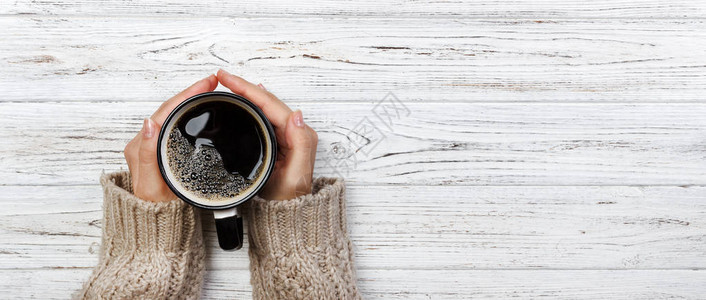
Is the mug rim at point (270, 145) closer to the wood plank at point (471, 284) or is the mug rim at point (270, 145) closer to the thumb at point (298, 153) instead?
the thumb at point (298, 153)

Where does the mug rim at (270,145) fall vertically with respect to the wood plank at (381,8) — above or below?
below

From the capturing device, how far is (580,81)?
82 cm

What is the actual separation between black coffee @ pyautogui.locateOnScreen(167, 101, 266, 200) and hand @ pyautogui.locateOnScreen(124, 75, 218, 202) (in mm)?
42

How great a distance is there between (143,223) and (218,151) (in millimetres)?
170

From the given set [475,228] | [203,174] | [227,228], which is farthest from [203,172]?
[475,228]

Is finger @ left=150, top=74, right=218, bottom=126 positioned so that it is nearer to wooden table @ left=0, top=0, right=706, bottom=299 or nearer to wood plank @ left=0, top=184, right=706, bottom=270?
wooden table @ left=0, top=0, right=706, bottom=299

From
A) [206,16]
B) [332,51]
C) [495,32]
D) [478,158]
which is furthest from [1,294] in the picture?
[495,32]

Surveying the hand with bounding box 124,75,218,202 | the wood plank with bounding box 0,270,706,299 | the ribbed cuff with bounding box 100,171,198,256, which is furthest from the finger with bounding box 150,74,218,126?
the wood plank with bounding box 0,270,706,299

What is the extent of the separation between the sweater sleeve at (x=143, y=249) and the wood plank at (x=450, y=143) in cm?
11

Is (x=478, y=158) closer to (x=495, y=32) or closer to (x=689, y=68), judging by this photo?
(x=495, y=32)

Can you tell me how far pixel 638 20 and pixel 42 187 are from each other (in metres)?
1.12

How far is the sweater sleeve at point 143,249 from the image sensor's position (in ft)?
2.35

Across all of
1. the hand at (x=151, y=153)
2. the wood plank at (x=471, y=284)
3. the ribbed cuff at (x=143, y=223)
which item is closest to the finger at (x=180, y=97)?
the hand at (x=151, y=153)

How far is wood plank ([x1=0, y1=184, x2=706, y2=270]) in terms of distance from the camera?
2.70 feet
